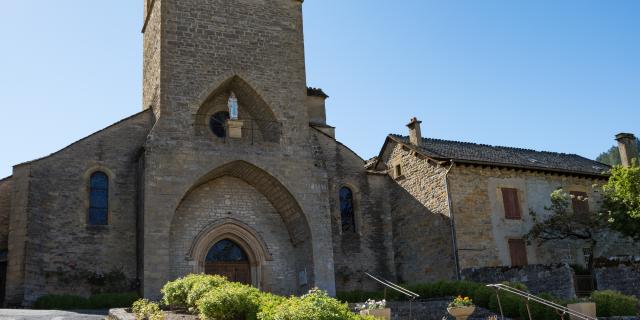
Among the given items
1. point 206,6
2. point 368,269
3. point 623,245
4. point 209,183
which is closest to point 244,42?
point 206,6

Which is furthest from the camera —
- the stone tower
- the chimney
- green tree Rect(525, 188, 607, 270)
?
the chimney

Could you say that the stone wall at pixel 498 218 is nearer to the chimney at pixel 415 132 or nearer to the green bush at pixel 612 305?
the chimney at pixel 415 132

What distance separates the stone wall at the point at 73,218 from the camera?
69.6ft

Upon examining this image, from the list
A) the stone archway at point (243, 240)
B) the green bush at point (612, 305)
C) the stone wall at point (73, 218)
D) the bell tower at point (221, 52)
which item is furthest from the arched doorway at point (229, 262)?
the green bush at point (612, 305)

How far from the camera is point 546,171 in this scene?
2748 centimetres

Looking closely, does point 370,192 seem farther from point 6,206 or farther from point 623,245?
point 6,206

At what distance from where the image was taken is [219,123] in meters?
24.9

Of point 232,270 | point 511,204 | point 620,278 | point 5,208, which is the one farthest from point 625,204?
point 5,208

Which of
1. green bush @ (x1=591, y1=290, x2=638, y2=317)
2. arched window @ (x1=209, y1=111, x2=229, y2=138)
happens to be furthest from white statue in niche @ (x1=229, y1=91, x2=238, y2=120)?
green bush @ (x1=591, y1=290, x2=638, y2=317)

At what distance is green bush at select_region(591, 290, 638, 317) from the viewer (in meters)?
17.1

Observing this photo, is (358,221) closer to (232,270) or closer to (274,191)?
(274,191)

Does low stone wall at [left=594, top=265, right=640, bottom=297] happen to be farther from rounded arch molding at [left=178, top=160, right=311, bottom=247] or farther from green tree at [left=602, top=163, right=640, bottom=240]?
rounded arch molding at [left=178, top=160, right=311, bottom=247]

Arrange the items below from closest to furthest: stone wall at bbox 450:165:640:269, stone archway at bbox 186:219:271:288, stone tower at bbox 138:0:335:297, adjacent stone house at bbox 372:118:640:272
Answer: stone tower at bbox 138:0:335:297, stone archway at bbox 186:219:271:288, stone wall at bbox 450:165:640:269, adjacent stone house at bbox 372:118:640:272

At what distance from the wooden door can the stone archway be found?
0.18m
